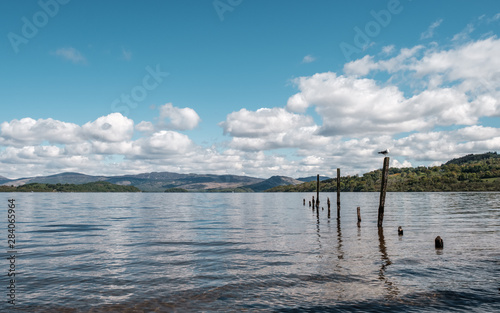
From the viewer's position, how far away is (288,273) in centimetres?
1692

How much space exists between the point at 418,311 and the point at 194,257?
Result: 1367 centimetres

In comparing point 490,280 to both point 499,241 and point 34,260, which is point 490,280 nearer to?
point 499,241

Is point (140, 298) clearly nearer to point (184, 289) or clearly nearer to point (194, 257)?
point (184, 289)

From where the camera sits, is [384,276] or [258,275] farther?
[258,275]

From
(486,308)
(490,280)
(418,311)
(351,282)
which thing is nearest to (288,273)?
(351,282)

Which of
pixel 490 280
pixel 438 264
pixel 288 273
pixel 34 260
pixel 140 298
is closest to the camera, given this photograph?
pixel 140 298

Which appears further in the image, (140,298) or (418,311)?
(140,298)

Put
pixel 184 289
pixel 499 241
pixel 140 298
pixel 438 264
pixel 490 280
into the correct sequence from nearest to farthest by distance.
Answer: pixel 140 298 → pixel 184 289 → pixel 490 280 → pixel 438 264 → pixel 499 241

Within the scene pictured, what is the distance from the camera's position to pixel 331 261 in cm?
1975

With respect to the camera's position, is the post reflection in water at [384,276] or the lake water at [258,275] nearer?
the lake water at [258,275]

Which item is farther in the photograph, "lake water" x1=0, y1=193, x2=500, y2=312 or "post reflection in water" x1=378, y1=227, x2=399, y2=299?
"post reflection in water" x1=378, y1=227, x2=399, y2=299

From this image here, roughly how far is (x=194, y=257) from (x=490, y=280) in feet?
52.1

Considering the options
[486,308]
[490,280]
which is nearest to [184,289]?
[486,308]

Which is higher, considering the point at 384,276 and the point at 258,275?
the point at 384,276
